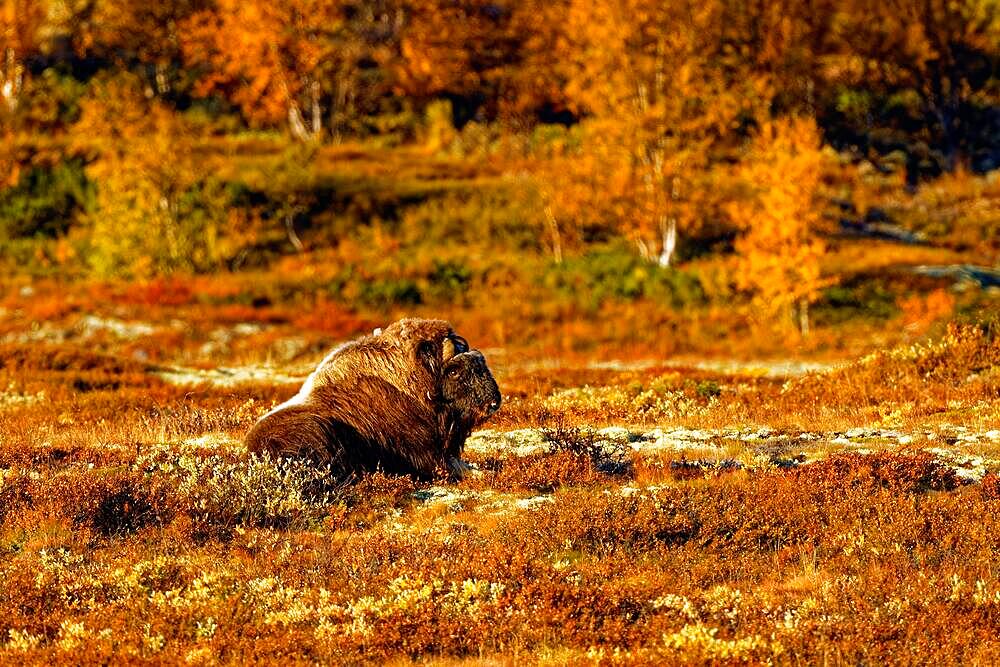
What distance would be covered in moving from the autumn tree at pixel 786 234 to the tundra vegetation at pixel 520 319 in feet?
0.49

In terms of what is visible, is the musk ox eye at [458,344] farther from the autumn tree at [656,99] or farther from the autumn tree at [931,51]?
the autumn tree at [931,51]

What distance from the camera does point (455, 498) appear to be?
467 inches

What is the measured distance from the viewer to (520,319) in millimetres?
41562

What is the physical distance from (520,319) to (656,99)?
12.2m

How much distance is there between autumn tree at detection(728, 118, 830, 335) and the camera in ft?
128

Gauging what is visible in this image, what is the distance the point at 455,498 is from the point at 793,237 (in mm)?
29817

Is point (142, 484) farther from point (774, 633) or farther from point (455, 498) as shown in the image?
point (774, 633)

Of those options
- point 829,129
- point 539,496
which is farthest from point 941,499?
point 829,129

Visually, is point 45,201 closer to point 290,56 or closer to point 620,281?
point 290,56

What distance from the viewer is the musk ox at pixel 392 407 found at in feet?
39.0

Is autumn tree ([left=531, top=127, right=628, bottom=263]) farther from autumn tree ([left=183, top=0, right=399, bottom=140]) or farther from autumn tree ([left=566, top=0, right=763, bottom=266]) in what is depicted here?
autumn tree ([left=183, top=0, right=399, bottom=140])

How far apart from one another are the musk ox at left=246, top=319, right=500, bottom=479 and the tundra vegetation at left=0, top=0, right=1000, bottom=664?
51 centimetres

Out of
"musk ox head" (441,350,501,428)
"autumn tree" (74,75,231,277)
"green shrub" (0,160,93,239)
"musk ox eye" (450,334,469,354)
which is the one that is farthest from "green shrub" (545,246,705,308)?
"musk ox head" (441,350,501,428)

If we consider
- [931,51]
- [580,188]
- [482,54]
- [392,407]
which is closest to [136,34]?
[482,54]
